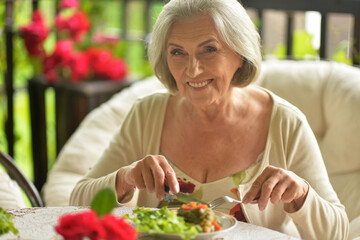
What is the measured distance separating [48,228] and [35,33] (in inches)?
76.5

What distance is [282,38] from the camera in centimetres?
311

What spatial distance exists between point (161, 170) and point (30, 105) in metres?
2.19

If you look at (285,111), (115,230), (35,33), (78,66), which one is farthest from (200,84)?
(35,33)

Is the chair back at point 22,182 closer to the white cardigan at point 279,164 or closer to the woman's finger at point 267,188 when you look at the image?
the white cardigan at point 279,164

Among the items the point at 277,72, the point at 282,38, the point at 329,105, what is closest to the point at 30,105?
the point at 282,38

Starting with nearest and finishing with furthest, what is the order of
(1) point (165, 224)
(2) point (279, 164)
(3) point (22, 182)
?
1. (1) point (165, 224)
2. (2) point (279, 164)
3. (3) point (22, 182)

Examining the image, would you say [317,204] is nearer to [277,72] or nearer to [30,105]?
[277,72]

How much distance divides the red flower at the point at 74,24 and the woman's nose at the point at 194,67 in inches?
67.7

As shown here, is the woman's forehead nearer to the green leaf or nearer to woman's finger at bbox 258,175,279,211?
woman's finger at bbox 258,175,279,211

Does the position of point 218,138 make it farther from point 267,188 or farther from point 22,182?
point 22,182

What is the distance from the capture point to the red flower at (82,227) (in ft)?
2.81

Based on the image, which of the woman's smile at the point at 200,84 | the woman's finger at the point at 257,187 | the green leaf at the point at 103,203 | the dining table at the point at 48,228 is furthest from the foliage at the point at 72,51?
the green leaf at the point at 103,203

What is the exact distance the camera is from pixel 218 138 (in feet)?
5.55

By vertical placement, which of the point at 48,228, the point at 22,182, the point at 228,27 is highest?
the point at 228,27
